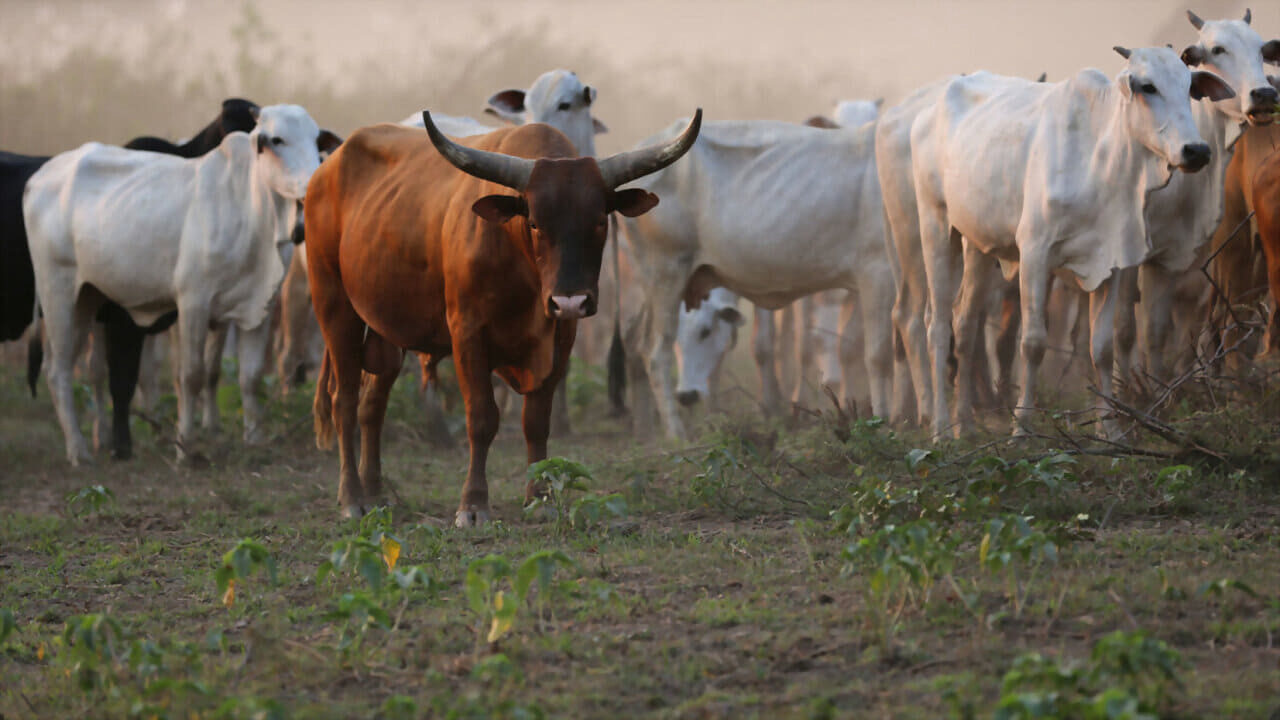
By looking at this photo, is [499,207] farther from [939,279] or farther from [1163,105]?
[939,279]

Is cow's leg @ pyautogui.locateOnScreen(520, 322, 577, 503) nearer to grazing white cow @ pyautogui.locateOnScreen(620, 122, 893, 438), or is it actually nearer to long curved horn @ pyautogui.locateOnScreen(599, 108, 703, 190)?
long curved horn @ pyautogui.locateOnScreen(599, 108, 703, 190)

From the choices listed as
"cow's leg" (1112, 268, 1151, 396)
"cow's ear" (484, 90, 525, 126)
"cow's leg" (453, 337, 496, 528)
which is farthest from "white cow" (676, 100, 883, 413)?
"cow's leg" (453, 337, 496, 528)

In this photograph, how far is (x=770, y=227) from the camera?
938 centimetres

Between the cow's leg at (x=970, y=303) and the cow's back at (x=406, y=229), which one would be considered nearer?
the cow's back at (x=406, y=229)

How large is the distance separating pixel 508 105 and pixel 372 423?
4.68m

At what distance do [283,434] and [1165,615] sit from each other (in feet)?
22.4

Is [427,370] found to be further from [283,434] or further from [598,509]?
[283,434]

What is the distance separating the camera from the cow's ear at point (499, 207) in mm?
5242

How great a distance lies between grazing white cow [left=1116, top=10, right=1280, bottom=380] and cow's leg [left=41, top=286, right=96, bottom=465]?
6549 millimetres

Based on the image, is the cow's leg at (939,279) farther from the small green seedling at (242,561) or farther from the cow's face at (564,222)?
the small green seedling at (242,561)

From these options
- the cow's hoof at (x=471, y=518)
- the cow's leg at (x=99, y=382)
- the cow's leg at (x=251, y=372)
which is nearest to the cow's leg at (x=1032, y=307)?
the cow's hoof at (x=471, y=518)

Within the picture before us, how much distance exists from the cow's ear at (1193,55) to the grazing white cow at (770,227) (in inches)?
91.5

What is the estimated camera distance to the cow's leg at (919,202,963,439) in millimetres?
8281

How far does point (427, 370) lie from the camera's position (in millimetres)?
6727
